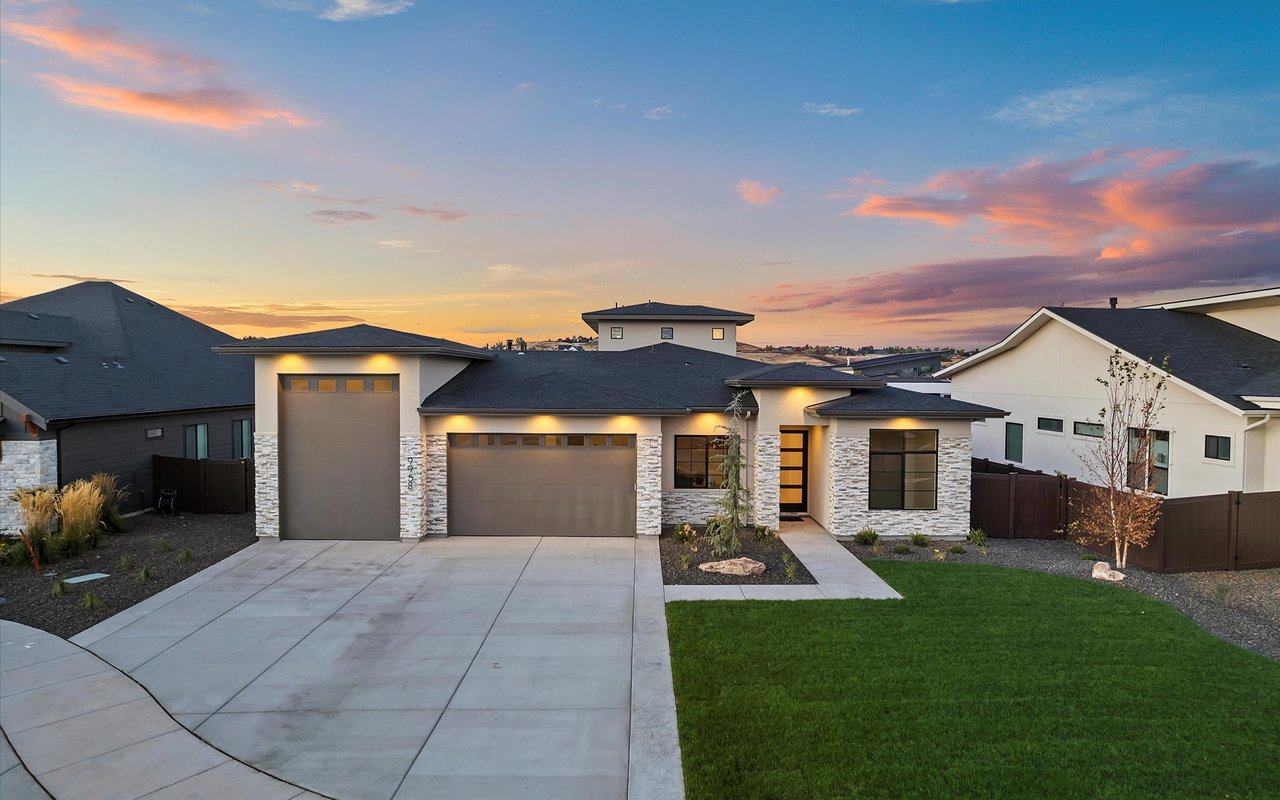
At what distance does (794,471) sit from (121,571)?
15.3m

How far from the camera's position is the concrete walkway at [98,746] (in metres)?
5.15

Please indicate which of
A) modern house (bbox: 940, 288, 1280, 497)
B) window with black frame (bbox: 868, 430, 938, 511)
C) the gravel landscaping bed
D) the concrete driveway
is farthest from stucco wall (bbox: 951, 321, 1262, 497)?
the concrete driveway

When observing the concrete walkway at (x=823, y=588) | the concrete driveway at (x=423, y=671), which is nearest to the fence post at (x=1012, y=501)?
the concrete walkway at (x=823, y=588)

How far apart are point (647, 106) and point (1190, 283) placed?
23.8 m

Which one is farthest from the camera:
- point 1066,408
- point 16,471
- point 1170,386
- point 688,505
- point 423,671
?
point 1066,408

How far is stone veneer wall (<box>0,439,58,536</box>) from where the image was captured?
46.0ft

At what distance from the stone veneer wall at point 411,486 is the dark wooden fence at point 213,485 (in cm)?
589

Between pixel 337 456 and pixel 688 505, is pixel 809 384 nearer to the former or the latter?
pixel 688 505

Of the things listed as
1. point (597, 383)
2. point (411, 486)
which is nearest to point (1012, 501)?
point (597, 383)

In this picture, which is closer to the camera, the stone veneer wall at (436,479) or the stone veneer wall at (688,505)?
the stone veneer wall at (436,479)

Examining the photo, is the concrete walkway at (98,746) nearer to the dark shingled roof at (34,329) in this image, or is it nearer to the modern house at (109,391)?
the modern house at (109,391)

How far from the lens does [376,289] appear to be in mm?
23031

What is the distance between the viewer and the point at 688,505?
15664mm

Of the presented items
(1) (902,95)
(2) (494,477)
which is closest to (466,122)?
(2) (494,477)
